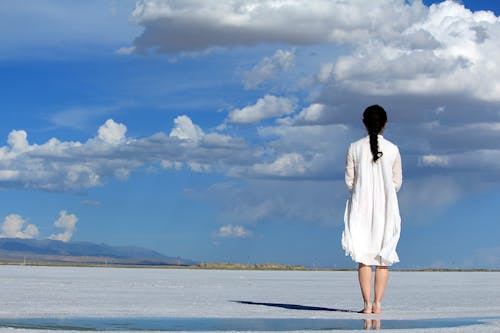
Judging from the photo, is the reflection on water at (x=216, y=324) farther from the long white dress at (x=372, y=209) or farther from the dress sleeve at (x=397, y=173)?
the dress sleeve at (x=397, y=173)

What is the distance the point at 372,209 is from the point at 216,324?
11.3ft

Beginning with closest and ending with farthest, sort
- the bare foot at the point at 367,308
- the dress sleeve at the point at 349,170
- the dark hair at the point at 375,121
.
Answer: the bare foot at the point at 367,308
the dark hair at the point at 375,121
the dress sleeve at the point at 349,170

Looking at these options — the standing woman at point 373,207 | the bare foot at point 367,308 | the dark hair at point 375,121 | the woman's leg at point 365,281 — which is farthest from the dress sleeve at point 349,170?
the bare foot at point 367,308

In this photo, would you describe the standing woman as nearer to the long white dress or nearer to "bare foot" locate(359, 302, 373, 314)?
the long white dress

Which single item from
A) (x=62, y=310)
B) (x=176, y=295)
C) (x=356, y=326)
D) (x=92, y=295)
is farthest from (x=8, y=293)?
(x=356, y=326)

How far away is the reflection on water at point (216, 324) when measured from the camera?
8984mm

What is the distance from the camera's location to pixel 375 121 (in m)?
11.9

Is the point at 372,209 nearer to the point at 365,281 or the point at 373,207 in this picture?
the point at 373,207

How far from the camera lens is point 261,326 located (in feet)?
30.5

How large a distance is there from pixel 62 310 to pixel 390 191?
4753 mm

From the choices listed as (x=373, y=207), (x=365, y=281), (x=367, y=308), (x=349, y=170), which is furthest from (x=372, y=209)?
(x=367, y=308)

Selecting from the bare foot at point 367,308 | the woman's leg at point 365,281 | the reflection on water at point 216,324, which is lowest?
the reflection on water at point 216,324

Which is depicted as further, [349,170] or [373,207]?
[349,170]

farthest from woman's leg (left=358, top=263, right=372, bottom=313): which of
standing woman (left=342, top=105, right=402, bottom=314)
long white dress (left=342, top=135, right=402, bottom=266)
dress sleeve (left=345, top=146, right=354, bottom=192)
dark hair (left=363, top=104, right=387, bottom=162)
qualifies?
dark hair (left=363, top=104, right=387, bottom=162)
